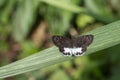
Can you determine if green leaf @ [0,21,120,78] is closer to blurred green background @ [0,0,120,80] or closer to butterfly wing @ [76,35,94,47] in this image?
butterfly wing @ [76,35,94,47]

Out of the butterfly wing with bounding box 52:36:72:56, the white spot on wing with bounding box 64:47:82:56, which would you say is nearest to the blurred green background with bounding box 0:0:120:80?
the butterfly wing with bounding box 52:36:72:56

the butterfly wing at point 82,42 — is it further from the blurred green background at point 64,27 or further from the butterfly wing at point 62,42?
the blurred green background at point 64,27

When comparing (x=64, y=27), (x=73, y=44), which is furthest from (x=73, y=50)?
(x=64, y=27)

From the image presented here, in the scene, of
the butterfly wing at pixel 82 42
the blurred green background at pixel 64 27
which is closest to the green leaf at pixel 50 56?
the butterfly wing at pixel 82 42

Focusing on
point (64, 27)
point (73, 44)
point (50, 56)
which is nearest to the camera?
point (50, 56)

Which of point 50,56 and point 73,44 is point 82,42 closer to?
point 73,44

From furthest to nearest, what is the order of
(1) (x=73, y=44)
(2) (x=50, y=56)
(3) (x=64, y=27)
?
1. (3) (x=64, y=27)
2. (1) (x=73, y=44)
3. (2) (x=50, y=56)
